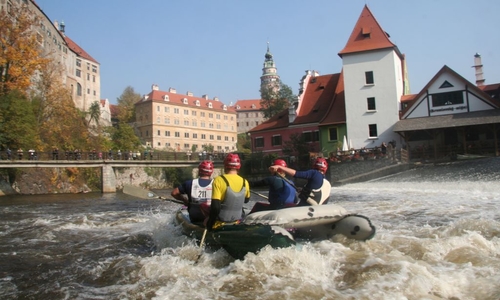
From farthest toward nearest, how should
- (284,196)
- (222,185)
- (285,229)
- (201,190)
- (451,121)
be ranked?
(451,121)
(201,190)
(284,196)
(222,185)
(285,229)

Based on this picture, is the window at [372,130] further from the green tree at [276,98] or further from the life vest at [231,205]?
the life vest at [231,205]

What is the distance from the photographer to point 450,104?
35.4m

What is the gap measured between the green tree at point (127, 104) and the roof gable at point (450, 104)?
239 feet

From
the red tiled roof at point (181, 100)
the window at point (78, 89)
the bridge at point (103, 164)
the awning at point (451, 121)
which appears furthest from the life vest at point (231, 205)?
the red tiled roof at point (181, 100)

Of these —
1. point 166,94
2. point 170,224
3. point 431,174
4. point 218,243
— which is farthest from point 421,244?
point 166,94

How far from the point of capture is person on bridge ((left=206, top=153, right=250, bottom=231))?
7.40 metres

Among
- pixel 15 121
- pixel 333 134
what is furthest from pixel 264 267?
pixel 15 121

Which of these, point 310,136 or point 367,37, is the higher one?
point 367,37

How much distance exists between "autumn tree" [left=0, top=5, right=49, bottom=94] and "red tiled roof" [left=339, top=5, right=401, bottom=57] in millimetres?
28975

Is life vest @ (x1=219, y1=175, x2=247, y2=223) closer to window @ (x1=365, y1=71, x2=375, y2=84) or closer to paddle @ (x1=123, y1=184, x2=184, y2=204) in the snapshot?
paddle @ (x1=123, y1=184, x2=184, y2=204)

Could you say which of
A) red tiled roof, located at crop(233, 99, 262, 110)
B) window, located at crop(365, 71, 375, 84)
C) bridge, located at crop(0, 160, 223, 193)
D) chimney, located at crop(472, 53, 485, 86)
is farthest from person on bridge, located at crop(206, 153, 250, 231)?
red tiled roof, located at crop(233, 99, 262, 110)

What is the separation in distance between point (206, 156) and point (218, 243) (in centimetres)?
4081

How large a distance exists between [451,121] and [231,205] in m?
30.7

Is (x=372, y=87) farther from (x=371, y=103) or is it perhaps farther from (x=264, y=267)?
(x=264, y=267)
